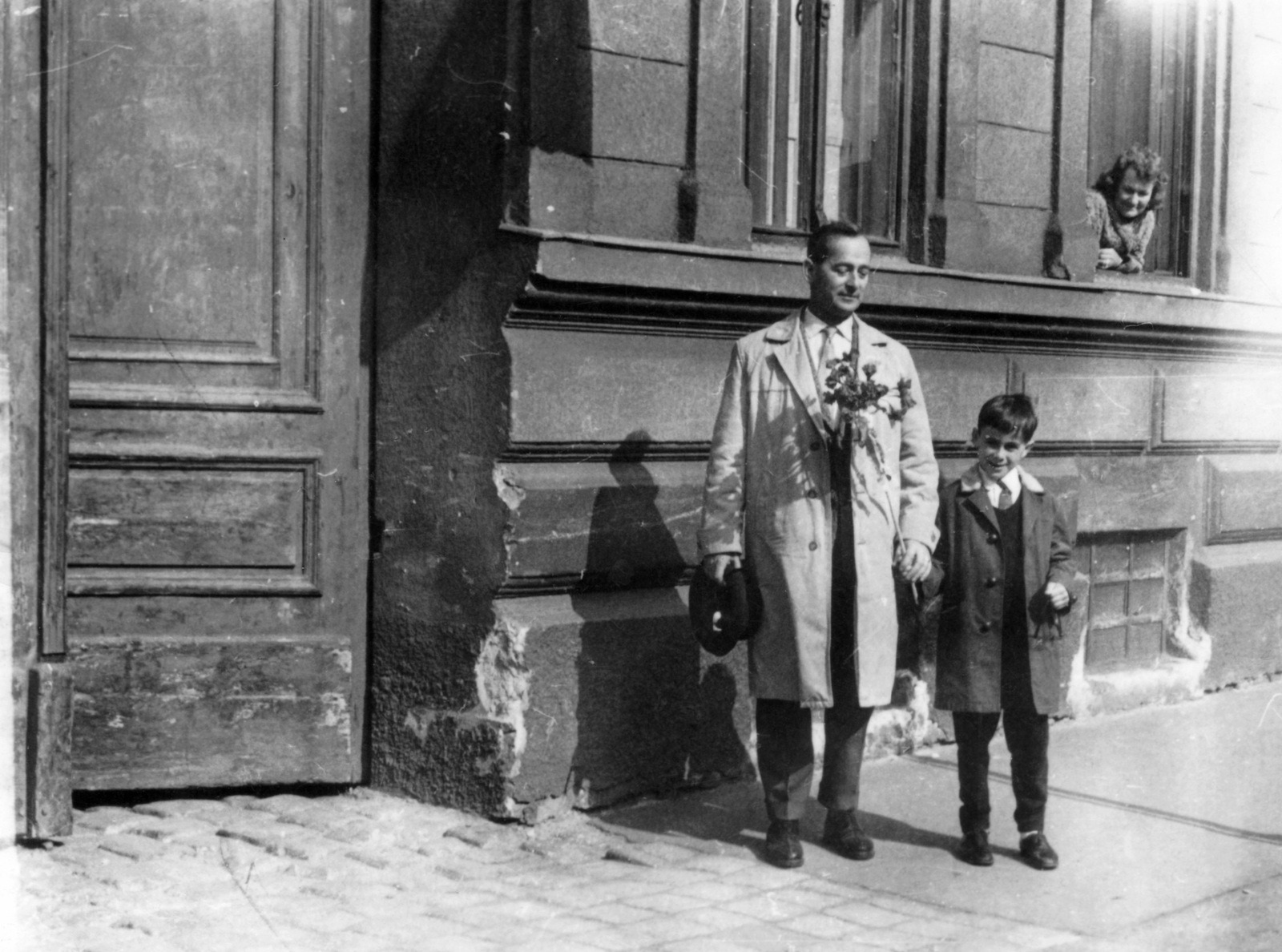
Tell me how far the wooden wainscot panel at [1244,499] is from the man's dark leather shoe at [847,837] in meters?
3.77

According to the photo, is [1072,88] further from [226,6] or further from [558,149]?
[226,6]

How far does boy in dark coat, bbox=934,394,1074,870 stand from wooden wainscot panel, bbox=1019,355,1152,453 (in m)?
2.13

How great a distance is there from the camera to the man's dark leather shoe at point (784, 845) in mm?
5555

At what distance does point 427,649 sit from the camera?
20.3ft

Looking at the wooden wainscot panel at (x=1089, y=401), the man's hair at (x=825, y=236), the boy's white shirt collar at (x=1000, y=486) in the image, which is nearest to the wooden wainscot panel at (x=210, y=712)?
the man's hair at (x=825, y=236)

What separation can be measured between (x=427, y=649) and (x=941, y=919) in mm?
2035

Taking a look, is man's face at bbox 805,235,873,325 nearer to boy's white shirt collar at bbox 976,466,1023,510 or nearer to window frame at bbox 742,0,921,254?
boy's white shirt collar at bbox 976,466,1023,510

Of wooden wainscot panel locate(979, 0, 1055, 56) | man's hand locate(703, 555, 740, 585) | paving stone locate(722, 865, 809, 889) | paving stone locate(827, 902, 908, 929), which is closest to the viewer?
paving stone locate(827, 902, 908, 929)

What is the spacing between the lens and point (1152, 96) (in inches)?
358

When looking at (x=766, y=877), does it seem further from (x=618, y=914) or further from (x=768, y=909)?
(x=618, y=914)

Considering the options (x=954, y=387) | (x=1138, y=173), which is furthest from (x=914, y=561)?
(x=1138, y=173)

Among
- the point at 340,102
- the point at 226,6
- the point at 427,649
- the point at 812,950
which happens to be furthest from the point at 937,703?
the point at 226,6

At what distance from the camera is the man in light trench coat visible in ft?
18.5

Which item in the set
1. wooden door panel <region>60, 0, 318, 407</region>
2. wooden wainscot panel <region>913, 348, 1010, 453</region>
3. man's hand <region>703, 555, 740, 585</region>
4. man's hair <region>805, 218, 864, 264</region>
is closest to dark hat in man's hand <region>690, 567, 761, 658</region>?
man's hand <region>703, 555, 740, 585</region>
